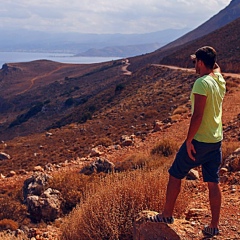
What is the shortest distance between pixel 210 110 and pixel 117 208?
65.5 inches

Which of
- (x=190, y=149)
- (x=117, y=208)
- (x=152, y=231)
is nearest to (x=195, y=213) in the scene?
(x=152, y=231)

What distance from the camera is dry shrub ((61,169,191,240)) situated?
4.46m

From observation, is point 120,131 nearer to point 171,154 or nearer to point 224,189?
point 171,154

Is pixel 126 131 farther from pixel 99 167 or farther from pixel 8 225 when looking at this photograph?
pixel 8 225

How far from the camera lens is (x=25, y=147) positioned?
58.3 feet

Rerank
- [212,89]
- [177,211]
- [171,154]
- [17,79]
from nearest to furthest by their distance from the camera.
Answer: [212,89] < [177,211] < [171,154] < [17,79]

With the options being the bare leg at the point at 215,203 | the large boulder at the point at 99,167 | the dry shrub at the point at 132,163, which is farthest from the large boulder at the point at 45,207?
the bare leg at the point at 215,203

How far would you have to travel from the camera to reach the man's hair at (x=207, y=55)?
12.8 ft

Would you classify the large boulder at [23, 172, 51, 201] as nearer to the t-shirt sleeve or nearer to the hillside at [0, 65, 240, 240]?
the hillside at [0, 65, 240, 240]

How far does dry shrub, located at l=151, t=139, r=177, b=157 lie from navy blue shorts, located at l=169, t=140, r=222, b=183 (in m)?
5.85

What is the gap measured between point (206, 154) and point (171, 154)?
19.7 ft

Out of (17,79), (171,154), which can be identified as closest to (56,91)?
(17,79)

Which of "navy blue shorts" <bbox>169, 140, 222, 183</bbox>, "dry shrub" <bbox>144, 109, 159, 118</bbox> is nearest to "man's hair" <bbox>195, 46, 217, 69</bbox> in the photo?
"navy blue shorts" <bbox>169, 140, 222, 183</bbox>

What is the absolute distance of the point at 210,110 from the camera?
3922mm
